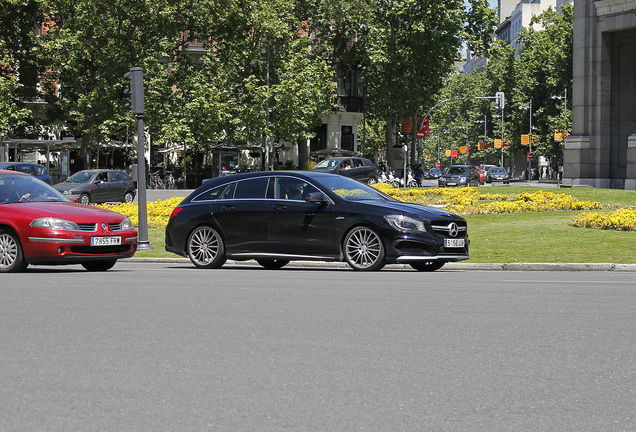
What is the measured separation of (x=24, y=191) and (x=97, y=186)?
1037 inches

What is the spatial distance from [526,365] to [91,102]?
5699cm

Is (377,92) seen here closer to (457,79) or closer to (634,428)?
(634,428)

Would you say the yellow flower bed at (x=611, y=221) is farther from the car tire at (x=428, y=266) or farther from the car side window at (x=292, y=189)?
the car side window at (x=292, y=189)

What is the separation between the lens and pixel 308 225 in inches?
578

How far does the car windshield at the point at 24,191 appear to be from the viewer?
14.9m

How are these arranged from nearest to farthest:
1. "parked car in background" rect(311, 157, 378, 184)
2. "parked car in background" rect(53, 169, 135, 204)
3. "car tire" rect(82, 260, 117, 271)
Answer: "car tire" rect(82, 260, 117, 271) < "parked car in background" rect(53, 169, 135, 204) < "parked car in background" rect(311, 157, 378, 184)

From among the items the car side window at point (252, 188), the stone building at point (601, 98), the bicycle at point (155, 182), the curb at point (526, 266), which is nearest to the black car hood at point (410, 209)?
the curb at point (526, 266)

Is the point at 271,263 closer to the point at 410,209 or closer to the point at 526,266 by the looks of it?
the point at 410,209

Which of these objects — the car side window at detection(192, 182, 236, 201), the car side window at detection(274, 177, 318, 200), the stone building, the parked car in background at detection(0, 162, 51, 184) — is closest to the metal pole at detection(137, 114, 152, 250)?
the car side window at detection(192, 182, 236, 201)

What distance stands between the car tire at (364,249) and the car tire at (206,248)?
216 cm

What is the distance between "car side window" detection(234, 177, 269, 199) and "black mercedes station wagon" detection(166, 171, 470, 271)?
16 millimetres

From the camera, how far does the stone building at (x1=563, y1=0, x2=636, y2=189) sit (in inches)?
1694

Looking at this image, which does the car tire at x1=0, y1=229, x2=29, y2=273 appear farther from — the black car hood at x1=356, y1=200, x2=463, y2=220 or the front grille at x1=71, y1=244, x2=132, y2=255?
the black car hood at x1=356, y1=200, x2=463, y2=220

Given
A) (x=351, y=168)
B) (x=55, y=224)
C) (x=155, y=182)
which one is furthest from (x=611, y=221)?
(x=155, y=182)
